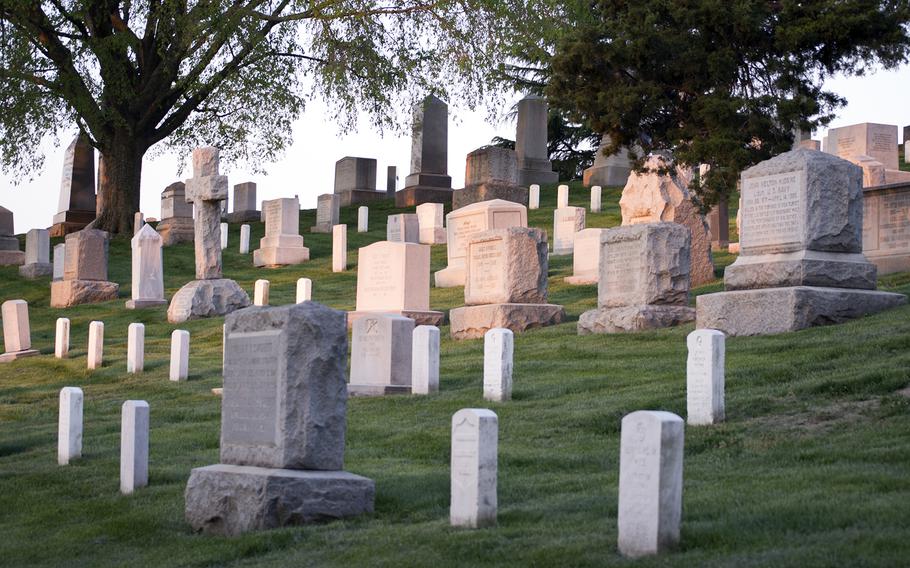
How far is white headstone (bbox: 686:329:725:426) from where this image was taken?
9.54 meters

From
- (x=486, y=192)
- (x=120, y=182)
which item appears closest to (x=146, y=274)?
(x=120, y=182)

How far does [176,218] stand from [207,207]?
13.1 meters

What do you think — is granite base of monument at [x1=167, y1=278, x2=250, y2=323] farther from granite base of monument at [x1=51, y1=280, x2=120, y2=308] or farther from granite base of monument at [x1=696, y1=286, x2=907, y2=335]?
granite base of monument at [x1=696, y1=286, x2=907, y2=335]

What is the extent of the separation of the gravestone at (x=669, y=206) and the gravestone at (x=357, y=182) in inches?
906

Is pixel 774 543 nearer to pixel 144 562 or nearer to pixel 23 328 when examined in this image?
pixel 144 562

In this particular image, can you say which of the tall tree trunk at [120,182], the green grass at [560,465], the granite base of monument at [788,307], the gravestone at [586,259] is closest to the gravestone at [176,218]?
the tall tree trunk at [120,182]

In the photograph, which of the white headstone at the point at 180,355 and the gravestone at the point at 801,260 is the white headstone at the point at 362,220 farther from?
the gravestone at the point at 801,260

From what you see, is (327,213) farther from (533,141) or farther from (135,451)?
(135,451)

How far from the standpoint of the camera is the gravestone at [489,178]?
35.3m

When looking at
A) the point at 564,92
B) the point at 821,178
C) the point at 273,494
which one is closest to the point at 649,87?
the point at 564,92

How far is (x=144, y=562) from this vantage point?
734 centimetres

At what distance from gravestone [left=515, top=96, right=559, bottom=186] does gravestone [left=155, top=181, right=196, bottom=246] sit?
12.1m

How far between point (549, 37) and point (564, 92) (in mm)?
8321

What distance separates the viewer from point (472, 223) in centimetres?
2598
